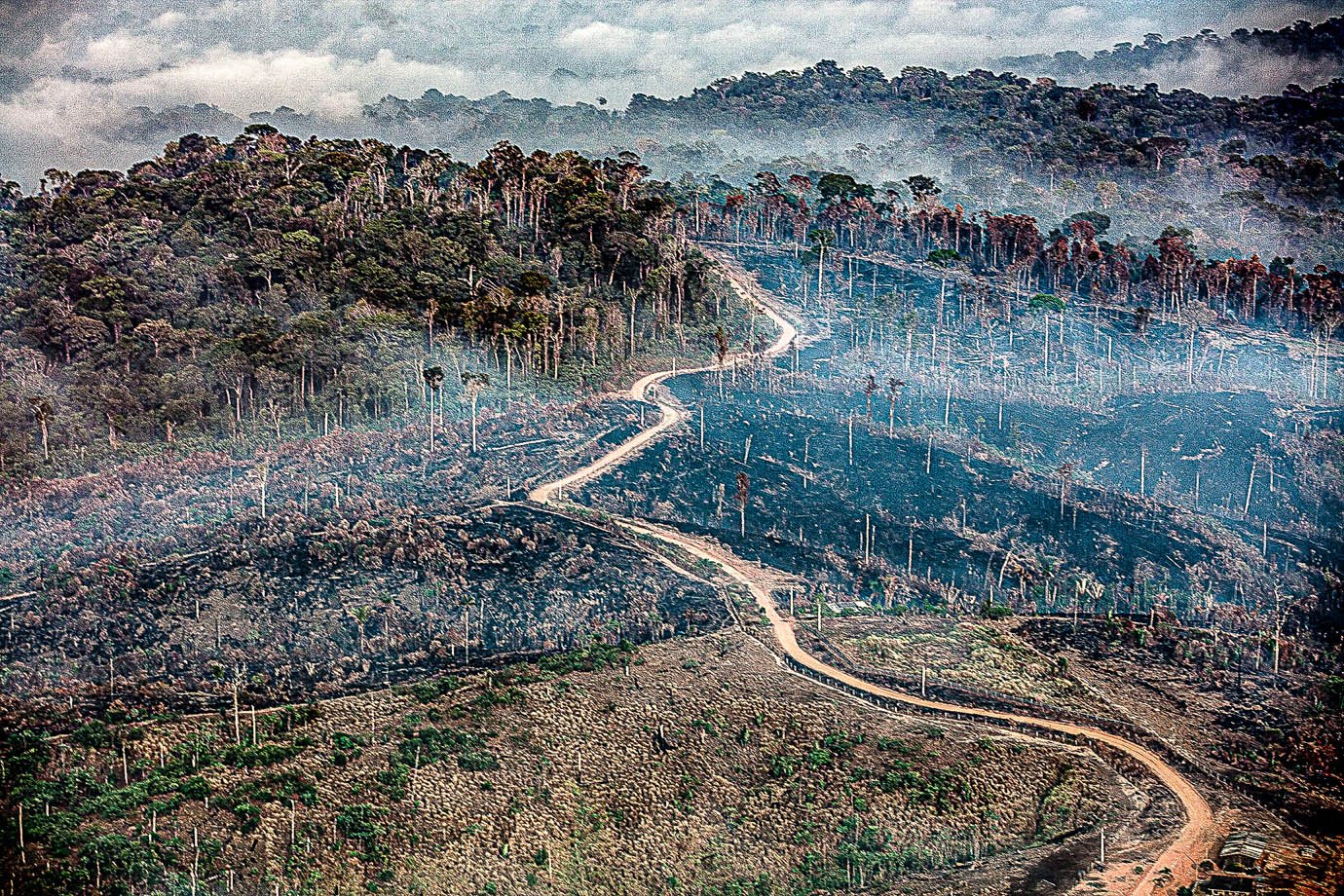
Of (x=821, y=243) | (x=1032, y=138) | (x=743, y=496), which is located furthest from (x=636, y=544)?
(x=1032, y=138)

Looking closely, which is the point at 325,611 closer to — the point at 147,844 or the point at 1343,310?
the point at 147,844

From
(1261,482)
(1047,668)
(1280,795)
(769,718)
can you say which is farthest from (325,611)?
(1261,482)

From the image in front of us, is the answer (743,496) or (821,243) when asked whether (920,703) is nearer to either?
(743,496)

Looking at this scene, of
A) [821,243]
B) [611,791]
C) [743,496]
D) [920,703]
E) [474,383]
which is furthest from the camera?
[821,243]

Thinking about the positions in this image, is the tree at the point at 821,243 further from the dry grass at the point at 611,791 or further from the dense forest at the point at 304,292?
the dry grass at the point at 611,791

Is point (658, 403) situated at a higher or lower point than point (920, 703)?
higher

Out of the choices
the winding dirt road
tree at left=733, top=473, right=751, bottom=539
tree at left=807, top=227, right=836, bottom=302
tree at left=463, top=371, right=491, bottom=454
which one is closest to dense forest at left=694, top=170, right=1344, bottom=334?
tree at left=807, top=227, right=836, bottom=302

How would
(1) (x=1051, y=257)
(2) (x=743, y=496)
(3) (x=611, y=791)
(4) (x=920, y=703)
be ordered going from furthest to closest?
1. (1) (x=1051, y=257)
2. (2) (x=743, y=496)
3. (4) (x=920, y=703)
4. (3) (x=611, y=791)
